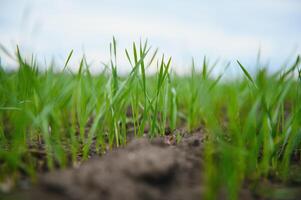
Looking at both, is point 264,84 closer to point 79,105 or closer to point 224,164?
point 224,164

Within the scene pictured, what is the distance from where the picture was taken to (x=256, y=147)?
3.29ft

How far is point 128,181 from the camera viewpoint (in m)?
0.73

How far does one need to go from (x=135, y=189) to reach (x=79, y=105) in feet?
2.51

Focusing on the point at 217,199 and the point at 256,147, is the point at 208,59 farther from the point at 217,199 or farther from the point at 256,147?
the point at 217,199

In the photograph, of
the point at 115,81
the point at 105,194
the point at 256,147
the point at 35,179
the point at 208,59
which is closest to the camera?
the point at 105,194

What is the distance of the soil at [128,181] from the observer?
707 mm

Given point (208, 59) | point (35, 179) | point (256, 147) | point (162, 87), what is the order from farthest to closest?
point (208, 59) < point (162, 87) < point (256, 147) < point (35, 179)

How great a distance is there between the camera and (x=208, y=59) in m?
1.75

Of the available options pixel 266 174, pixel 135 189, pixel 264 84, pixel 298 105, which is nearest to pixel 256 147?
pixel 266 174

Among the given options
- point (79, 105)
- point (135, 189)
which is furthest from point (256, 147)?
point (79, 105)

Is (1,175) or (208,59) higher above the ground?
(208,59)

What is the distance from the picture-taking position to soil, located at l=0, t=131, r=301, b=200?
0.71 metres

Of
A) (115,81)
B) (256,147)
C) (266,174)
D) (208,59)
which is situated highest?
(208,59)

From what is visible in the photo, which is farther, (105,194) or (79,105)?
(79,105)
